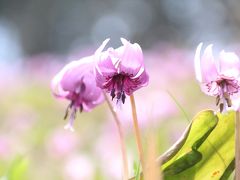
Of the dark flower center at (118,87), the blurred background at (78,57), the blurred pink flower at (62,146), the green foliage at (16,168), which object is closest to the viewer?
the dark flower center at (118,87)

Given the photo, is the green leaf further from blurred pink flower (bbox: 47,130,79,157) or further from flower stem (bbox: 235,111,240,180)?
blurred pink flower (bbox: 47,130,79,157)

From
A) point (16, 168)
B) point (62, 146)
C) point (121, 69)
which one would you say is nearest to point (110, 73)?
point (121, 69)

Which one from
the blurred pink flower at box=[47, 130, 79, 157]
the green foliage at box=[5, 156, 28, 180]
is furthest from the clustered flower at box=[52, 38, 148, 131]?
the blurred pink flower at box=[47, 130, 79, 157]

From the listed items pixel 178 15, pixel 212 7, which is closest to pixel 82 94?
pixel 212 7

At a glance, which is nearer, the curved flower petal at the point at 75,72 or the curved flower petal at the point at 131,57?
the curved flower petal at the point at 131,57

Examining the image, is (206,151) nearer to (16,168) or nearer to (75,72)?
(75,72)

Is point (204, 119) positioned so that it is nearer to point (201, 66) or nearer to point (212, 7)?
point (201, 66)

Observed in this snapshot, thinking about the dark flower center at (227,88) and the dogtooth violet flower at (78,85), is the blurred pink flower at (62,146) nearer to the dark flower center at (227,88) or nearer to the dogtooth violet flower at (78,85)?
the dogtooth violet flower at (78,85)

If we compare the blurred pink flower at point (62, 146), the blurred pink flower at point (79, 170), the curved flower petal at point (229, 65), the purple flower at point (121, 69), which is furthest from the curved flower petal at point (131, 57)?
the blurred pink flower at point (62, 146)
